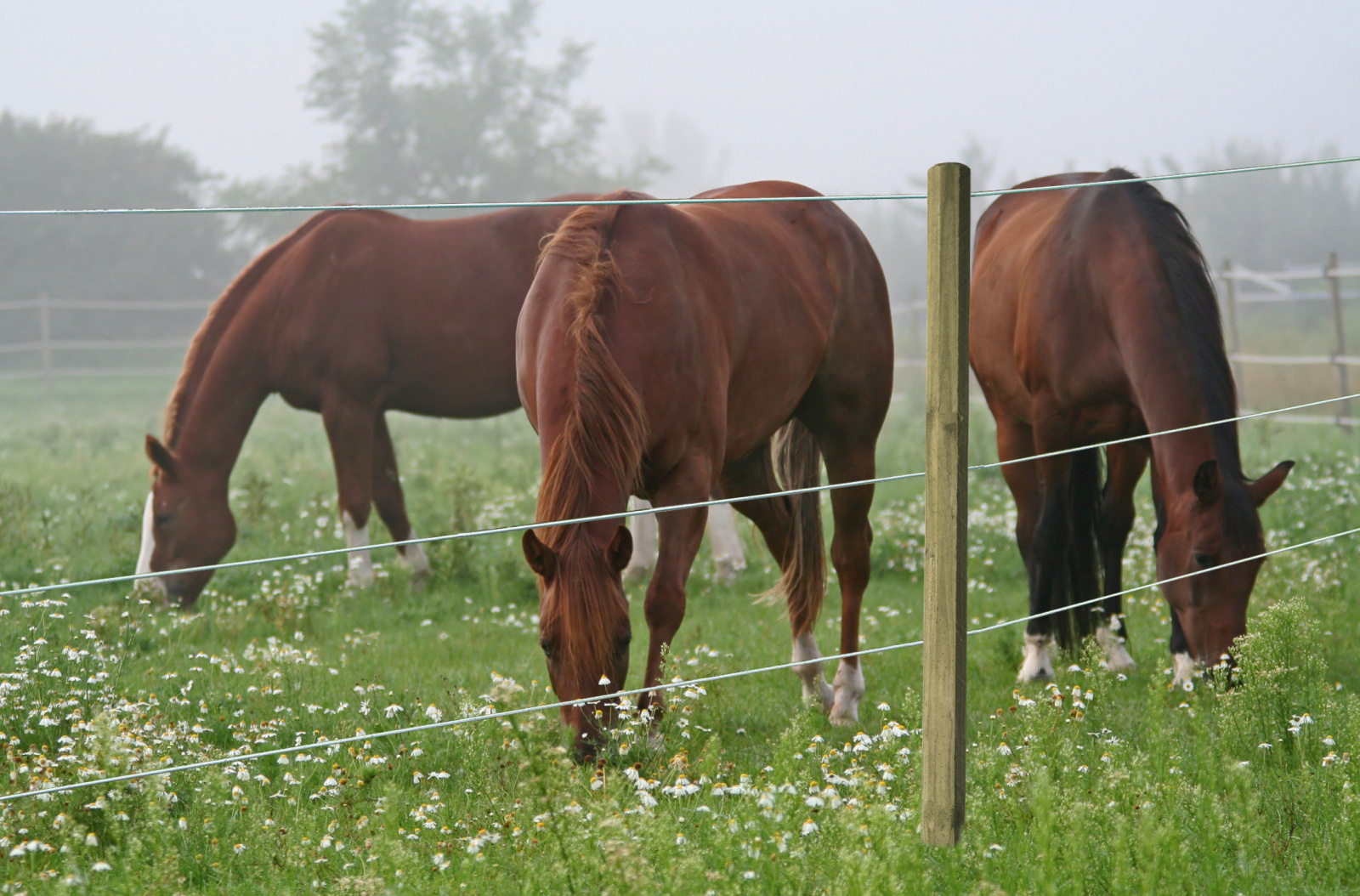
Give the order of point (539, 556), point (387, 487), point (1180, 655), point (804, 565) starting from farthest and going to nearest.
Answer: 1. point (387, 487)
2. point (804, 565)
3. point (1180, 655)
4. point (539, 556)

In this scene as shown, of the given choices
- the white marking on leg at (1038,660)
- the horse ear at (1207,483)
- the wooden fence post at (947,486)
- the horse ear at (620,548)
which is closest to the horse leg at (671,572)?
the horse ear at (620,548)

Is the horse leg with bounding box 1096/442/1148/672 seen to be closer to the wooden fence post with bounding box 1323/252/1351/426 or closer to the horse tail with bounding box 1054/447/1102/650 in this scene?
the horse tail with bounding box 1054/447/1102/650

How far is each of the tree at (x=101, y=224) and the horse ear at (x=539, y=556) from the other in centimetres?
3802

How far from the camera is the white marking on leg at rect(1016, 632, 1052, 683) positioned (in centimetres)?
510

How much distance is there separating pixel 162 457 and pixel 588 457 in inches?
163

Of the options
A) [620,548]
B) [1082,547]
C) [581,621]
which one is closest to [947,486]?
[620,548]

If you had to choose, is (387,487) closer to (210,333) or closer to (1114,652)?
(210,333)

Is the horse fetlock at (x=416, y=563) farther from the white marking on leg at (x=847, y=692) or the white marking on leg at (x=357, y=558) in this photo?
the white marking on leg at (x=847, y=692)

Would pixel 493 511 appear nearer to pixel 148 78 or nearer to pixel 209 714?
pixel 209 714

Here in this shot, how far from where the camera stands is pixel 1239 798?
8.92 feet

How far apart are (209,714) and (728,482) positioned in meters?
2.49

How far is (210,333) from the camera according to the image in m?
7.25

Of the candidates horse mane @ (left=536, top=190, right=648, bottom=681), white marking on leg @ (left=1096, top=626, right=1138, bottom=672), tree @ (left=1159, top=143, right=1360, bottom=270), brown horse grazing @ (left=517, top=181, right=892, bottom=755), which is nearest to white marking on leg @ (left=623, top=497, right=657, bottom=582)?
brown horse grazing @ (left=517, top=181, right=892, bottom=755)

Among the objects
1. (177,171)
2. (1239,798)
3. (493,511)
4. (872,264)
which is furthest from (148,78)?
(1239,798)
